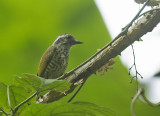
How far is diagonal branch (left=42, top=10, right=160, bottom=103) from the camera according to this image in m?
1.56

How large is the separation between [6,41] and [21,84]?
1202 mm

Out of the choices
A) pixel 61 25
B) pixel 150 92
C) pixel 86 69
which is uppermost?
pixel 61 25

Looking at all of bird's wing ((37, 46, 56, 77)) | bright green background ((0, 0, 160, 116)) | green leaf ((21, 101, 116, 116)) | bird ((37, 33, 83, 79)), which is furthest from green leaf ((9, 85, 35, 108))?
bird ((37, 33, 83, 79))

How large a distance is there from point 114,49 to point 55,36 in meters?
0.90

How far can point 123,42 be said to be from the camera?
5.19 feet

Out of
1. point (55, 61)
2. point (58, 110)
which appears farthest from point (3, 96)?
point (55, 61)

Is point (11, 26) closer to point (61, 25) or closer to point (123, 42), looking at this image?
point (61, 25)

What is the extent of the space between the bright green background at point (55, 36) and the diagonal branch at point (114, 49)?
2.25 ft

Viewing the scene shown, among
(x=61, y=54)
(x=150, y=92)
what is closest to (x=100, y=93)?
(x=150, y=92)

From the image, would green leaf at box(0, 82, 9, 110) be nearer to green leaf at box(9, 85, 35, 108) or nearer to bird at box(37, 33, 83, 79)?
green leaf at box(9, 85, 35, 108)

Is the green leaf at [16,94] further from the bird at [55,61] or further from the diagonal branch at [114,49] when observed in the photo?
the bird at [55,61]

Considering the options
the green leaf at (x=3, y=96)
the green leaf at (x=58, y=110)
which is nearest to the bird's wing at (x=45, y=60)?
the green leaf at (x=3, y=96)

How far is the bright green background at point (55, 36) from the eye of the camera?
2.31 meters

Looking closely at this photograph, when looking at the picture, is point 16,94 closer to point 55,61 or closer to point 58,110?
point 58,110
